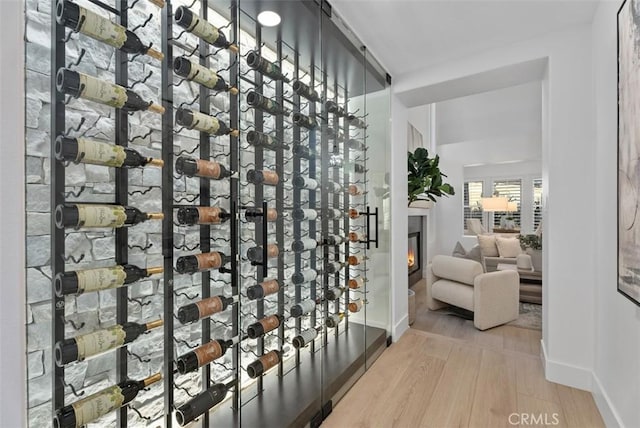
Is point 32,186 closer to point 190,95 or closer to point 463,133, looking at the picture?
point 190,95

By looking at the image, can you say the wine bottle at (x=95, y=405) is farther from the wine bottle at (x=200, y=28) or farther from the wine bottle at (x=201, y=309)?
the wine bottle at (x=200, y=28)

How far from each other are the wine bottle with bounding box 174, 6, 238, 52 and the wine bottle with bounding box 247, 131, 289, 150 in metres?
0.37

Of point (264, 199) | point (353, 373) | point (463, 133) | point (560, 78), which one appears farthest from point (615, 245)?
point (463, 133)

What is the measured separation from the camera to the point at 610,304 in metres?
1.77

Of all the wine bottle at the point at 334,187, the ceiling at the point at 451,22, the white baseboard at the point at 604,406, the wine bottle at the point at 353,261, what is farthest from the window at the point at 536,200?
the wine bottle at the point at 334,187

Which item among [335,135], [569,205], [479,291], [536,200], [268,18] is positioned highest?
[268,18]

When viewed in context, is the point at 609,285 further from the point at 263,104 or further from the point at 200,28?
the point at 200,28

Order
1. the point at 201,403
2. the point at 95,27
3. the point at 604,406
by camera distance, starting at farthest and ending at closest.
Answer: the point at 604,406 < the point at 201,403 < the point at 95,27

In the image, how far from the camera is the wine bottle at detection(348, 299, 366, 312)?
2.47 m

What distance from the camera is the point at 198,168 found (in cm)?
129

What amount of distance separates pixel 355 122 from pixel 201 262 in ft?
5.42

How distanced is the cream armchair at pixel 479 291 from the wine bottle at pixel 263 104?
9.13 ft

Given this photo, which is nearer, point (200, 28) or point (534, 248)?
point (200, 28)

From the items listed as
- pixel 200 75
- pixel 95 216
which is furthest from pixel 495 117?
pixel 95 216
